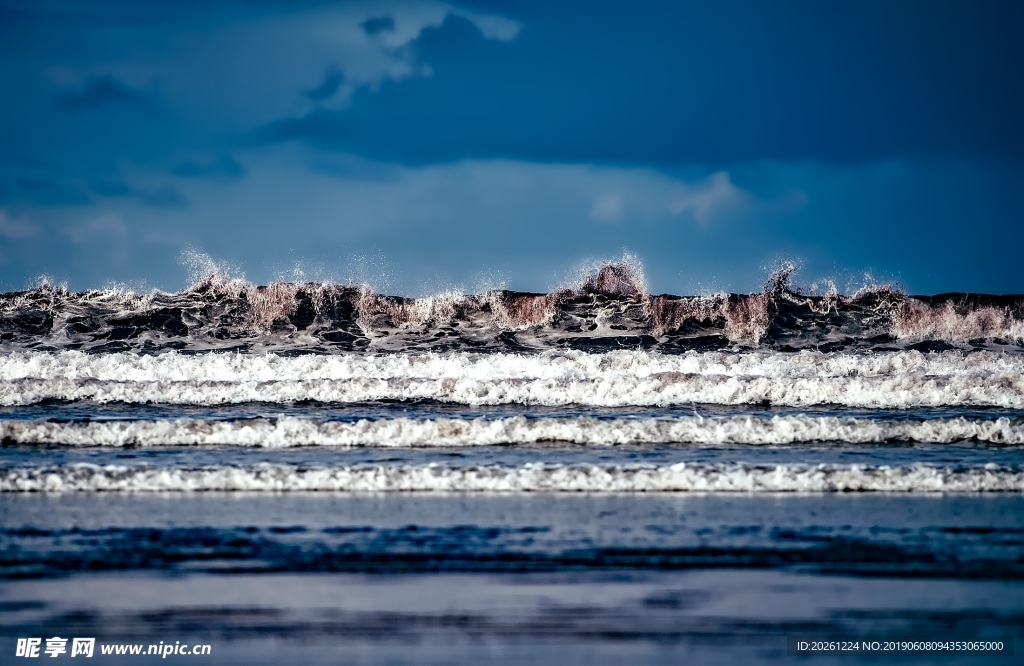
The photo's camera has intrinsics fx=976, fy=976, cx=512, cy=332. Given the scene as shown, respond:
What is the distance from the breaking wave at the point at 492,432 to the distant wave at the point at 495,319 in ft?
19.2

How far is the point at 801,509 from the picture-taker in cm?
729

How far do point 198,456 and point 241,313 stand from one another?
9.56 metres

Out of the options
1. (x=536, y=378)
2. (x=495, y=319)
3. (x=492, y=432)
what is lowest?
(x=492, y=432)

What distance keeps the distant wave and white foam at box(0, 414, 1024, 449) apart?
585 centimetres

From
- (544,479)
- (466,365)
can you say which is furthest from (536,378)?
(544,479)

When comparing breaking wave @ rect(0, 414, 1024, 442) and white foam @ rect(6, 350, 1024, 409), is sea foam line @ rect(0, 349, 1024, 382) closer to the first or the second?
white foam @ rect(6, 350, 1024, 409)

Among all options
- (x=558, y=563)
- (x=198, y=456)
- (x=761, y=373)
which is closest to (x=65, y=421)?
(x=198, y=456)

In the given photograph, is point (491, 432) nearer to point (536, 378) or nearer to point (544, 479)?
point (544, 479)

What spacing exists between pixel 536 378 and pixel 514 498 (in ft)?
20.4

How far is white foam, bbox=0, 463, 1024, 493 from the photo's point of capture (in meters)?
8.11

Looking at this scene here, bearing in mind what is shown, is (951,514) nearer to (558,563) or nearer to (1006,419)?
(558,563)

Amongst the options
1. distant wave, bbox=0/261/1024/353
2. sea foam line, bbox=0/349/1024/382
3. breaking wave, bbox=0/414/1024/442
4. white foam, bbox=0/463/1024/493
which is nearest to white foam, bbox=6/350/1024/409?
sea foam line, bbox=0/349/1024/382

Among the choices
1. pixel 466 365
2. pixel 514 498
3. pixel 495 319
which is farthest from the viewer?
pixel 495 319

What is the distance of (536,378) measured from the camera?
14.0 metres
